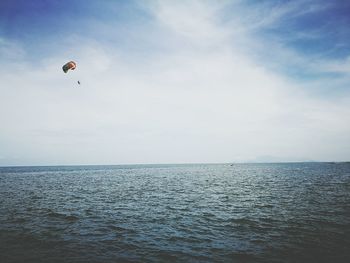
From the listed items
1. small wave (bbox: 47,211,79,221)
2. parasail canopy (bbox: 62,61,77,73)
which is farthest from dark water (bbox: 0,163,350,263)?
parasail canopy (bbox: 62,61,77,73)

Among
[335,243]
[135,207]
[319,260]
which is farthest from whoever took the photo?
[135,207]

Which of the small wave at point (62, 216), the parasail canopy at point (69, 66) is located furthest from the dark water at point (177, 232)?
the parasail canopy at point (69, 66)

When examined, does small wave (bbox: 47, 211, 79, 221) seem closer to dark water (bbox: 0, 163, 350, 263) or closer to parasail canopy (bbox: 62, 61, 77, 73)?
dark water (bbox: 0, 163, 350, 263)

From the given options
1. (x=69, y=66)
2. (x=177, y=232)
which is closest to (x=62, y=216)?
(x=177, y=232)

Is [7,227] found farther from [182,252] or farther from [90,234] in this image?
[182,252]

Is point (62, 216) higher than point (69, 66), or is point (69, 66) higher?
point (69, 66)

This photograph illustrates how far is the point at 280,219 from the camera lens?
23.2 metres

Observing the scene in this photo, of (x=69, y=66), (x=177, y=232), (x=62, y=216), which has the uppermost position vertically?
(x=69, y=66)

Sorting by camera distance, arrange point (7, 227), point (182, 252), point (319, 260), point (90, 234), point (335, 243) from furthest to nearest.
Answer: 1. point (7, 227)
2. point (90, 234)
3. point (335, 243)
4. point (182, 252)
5. point (319, 260)

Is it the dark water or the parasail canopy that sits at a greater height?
the parasail canopy

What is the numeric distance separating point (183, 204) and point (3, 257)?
20.3 meters

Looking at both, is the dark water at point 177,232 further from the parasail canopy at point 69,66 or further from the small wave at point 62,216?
the parasail canopy at point 69,66

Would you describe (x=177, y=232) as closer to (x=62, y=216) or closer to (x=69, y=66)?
(x=62, y=216)

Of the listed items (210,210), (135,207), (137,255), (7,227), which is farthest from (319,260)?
(7,227)
